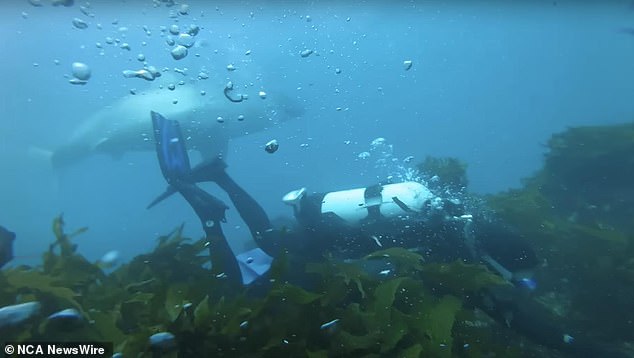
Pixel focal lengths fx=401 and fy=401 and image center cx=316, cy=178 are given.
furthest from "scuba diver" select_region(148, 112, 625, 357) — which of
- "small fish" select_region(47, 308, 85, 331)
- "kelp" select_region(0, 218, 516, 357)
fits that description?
"small fish" select_region(47, 308, 85, 331)

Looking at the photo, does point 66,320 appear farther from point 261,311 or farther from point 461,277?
point 461,277

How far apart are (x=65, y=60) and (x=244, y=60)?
9681 mm

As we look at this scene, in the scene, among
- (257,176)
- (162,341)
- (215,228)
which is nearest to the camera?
(162,341)

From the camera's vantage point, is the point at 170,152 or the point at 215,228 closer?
the point at 215,228

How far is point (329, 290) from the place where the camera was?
432 centimetres

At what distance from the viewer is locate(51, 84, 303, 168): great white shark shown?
10305mm

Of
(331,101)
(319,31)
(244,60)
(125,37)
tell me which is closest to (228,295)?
(125,37)

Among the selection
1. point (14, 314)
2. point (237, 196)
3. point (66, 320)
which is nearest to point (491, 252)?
point (237, 196)

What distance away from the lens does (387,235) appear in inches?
231

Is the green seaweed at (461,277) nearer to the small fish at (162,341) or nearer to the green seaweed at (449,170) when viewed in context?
the small fish at (162,341)

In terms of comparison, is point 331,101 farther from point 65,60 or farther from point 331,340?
point 331,340

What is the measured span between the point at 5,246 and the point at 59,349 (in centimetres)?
162

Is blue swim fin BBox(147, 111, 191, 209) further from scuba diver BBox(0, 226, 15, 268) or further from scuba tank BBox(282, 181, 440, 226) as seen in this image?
scuba diver BBox(0, 226, 15, 268)

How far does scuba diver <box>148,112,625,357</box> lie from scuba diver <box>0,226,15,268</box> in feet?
7.16
